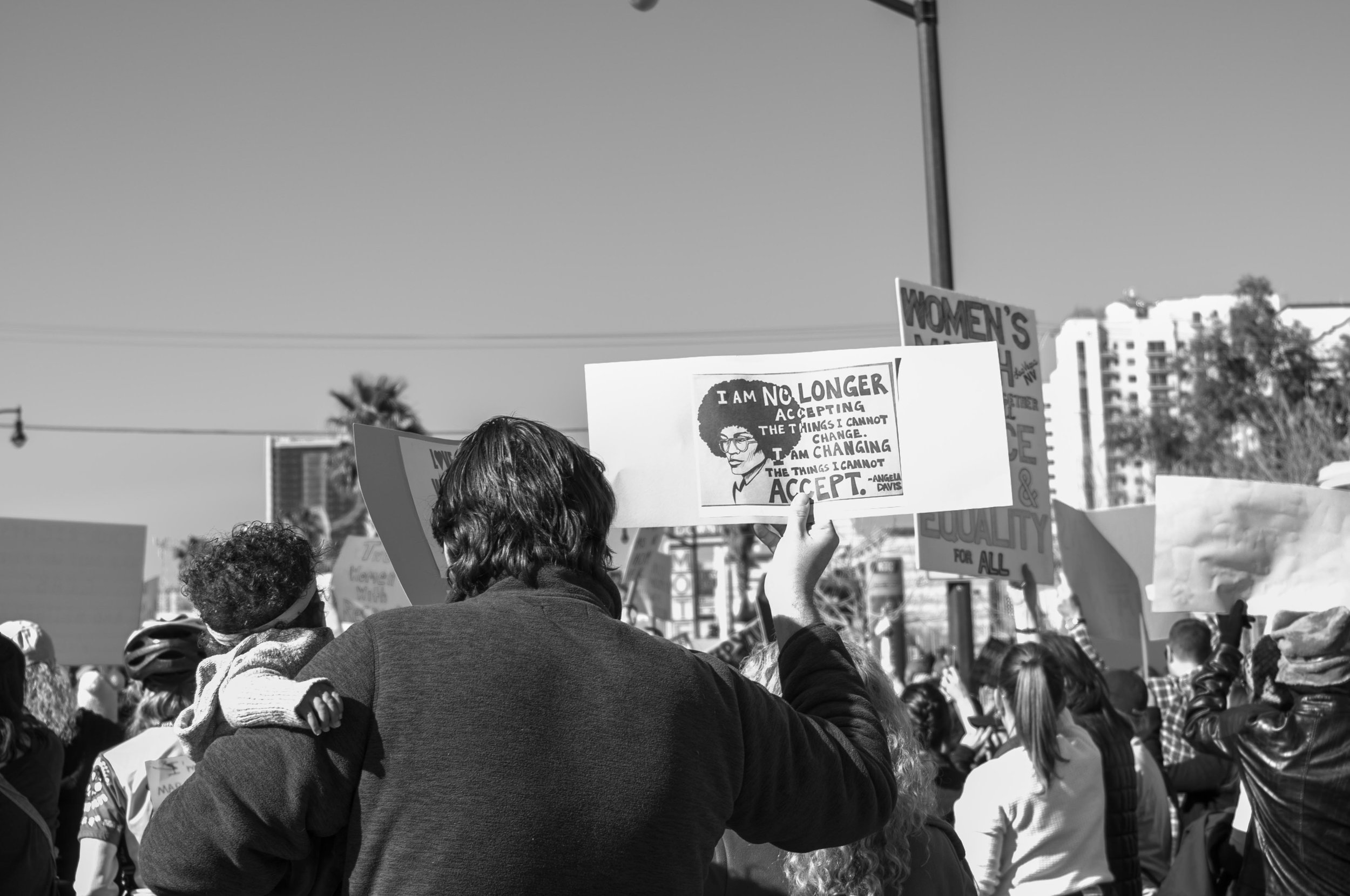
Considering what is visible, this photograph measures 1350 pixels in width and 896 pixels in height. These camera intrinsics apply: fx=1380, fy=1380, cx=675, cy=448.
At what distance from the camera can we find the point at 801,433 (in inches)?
123

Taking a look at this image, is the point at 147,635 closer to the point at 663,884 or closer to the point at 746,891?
the point at 746,891

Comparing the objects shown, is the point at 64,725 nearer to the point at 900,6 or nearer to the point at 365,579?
the point at 365,579

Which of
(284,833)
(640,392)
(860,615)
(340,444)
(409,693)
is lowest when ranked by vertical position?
(860,615)

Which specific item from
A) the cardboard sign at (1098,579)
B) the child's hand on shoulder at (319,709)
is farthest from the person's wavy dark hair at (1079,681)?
the child's hand on shoulder at (319,709)

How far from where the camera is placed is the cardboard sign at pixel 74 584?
9258mm

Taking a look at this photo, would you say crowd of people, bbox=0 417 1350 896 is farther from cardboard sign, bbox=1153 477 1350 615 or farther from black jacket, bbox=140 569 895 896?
cardboard sign, bbox=1153 477 1350 615

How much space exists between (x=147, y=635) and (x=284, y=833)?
112 inches

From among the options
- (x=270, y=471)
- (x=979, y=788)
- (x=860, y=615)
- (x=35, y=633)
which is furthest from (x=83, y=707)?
(x=270, y=471)

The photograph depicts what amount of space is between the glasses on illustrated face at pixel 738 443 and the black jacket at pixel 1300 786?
2.32m

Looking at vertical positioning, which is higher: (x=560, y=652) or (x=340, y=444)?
(x=340, y=444)

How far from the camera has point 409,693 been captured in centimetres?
185

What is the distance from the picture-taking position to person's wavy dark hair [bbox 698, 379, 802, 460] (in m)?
3.09

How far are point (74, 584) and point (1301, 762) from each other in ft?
26.5

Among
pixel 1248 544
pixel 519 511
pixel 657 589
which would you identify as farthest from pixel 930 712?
pixel 657 589
